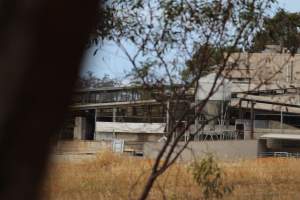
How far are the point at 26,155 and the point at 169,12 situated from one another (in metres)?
4.77

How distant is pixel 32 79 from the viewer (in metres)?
1.64

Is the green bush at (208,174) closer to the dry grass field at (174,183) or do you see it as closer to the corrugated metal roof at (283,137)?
the dry grass field at (174,183)

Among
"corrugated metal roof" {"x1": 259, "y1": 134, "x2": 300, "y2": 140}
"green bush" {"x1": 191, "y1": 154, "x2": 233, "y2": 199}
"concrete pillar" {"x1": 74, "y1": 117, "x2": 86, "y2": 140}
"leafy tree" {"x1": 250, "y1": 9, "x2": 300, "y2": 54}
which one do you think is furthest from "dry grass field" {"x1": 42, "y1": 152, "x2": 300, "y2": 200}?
"corrugated metal roof" {"x1": 259, "y1": 134, "x2": 300, "y2": 140}

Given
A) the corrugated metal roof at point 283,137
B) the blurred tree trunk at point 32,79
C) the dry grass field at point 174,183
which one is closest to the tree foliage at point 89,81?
the blurred tree trunk at point 32,79

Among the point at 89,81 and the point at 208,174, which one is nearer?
the point at 89,81

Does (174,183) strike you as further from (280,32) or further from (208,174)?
(280,32)

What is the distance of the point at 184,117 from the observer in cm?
604

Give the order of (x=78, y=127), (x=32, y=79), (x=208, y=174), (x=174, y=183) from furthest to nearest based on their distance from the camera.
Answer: (x=78, y=127) → (x=174, y=183) → (x=208, y=174) → (x=32, y=79)

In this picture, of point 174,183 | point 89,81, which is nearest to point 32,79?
point 89,81

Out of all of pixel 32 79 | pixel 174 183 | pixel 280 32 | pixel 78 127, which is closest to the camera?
pixel 32 79

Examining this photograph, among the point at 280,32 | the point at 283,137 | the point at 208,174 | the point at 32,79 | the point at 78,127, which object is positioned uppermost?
the point at 280,32

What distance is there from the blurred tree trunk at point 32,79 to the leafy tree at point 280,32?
4693 millimetres

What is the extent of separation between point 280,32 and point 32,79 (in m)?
5.32

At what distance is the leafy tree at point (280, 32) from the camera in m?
6.48
